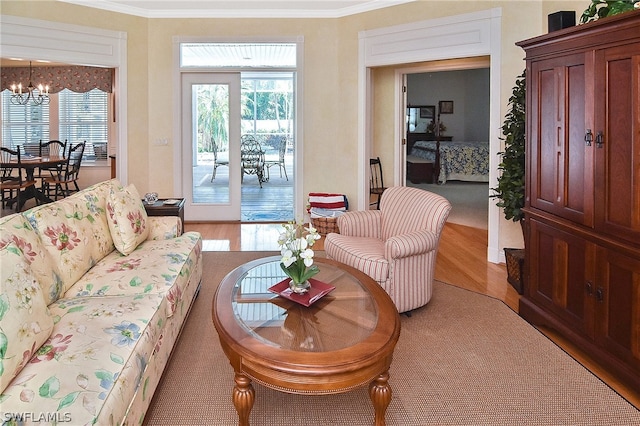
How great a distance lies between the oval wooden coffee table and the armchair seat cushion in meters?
0.56

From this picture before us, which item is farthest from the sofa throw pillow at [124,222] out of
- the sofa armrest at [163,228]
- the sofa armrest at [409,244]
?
the sofa armrest at [409,244]

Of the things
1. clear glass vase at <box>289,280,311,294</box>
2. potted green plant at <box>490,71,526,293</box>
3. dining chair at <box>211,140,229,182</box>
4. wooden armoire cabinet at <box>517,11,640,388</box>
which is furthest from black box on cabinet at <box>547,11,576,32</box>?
dining chair at <box>211,140,229,182</box>

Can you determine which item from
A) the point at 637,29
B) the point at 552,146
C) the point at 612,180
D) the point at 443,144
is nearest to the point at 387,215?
the point at 552,146

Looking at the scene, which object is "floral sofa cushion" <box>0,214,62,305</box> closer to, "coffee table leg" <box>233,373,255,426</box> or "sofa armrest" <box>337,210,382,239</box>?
"coffee table leg" <box>233,373,255,426</box>

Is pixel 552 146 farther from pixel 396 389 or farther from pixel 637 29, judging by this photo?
pixel 396 389

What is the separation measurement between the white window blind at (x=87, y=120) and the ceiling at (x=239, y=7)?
13.4 feet

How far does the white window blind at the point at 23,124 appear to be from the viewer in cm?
914

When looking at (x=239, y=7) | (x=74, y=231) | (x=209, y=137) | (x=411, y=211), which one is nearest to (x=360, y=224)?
(x=411, y=211)

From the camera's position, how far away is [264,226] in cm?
636

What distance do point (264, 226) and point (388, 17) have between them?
3.14 meters

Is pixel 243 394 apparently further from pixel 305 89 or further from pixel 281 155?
pixel 281 155

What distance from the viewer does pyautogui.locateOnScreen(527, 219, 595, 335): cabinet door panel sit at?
256cm

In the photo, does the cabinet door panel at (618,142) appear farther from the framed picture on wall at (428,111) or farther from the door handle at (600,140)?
the framed picture on wall at (428,111)

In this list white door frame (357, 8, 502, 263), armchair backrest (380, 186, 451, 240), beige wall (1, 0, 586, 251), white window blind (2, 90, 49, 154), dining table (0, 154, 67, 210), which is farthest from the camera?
white window blind (2, 90, 49, 154)
